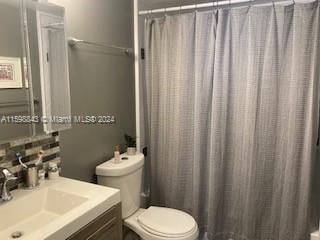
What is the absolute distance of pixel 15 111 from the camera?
152cm

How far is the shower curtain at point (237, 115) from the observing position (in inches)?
73.7

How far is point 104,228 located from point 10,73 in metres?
0.97

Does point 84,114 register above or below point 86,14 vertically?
below

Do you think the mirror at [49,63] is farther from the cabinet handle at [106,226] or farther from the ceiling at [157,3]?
the ceiling at [157,3]

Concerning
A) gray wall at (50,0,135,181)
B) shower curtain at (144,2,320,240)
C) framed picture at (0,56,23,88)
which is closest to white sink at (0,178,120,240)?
gray wall at (50,0,135,181)

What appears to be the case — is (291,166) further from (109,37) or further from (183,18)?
(109,37)

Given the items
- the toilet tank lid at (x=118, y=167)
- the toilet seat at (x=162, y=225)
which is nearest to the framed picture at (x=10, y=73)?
the toilet tank lid at (x=118, y=167)

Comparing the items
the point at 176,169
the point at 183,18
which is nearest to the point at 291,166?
the point at 176,169

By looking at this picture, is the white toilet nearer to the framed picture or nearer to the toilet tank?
the toilet tank

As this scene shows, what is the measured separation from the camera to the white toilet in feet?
6.07

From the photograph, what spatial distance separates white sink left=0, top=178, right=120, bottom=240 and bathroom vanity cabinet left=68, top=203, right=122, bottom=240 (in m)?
0.03

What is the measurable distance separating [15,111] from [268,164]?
174 cm

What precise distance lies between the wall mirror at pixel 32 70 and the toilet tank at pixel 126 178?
445 mm

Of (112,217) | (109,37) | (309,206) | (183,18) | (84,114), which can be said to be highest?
(183,18)
